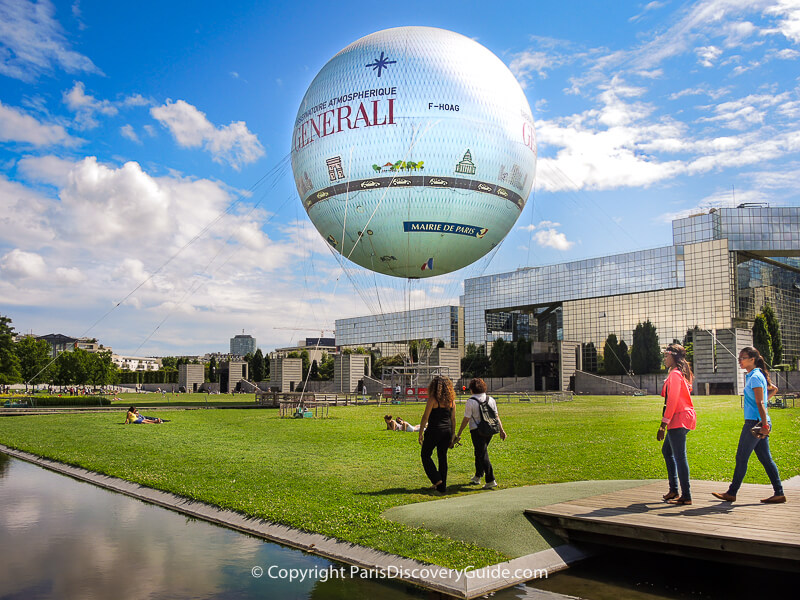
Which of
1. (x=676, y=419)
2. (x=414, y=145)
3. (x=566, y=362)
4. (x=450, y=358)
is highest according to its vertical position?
(x=414, y=145)

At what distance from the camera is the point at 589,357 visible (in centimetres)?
10775

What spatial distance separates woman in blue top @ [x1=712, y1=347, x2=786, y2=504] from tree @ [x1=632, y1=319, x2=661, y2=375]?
84.5 m

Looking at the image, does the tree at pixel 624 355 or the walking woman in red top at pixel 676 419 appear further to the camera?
the tree at pixel 624 355

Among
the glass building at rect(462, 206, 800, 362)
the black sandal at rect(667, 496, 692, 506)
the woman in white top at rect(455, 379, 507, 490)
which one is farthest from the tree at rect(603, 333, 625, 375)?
the black sandal at rect(667, 496, 692, 506)

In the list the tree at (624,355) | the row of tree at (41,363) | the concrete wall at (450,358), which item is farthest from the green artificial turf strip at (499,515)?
the tree at (624,355)

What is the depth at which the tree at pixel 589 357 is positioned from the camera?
106 meters

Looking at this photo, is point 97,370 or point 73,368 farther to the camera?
point 97,370

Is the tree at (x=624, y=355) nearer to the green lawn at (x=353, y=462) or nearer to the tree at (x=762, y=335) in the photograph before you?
the tree at (x=762, y=335)

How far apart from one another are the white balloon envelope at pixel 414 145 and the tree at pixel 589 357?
275ft

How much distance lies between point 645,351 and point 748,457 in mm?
86843

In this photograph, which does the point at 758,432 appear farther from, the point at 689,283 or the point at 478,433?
the point at 689,283

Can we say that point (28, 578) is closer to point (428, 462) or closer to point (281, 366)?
point (428, 462)

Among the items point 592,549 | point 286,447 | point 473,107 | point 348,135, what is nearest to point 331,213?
point 348,135

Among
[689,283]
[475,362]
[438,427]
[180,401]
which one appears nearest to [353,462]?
[438,427]
